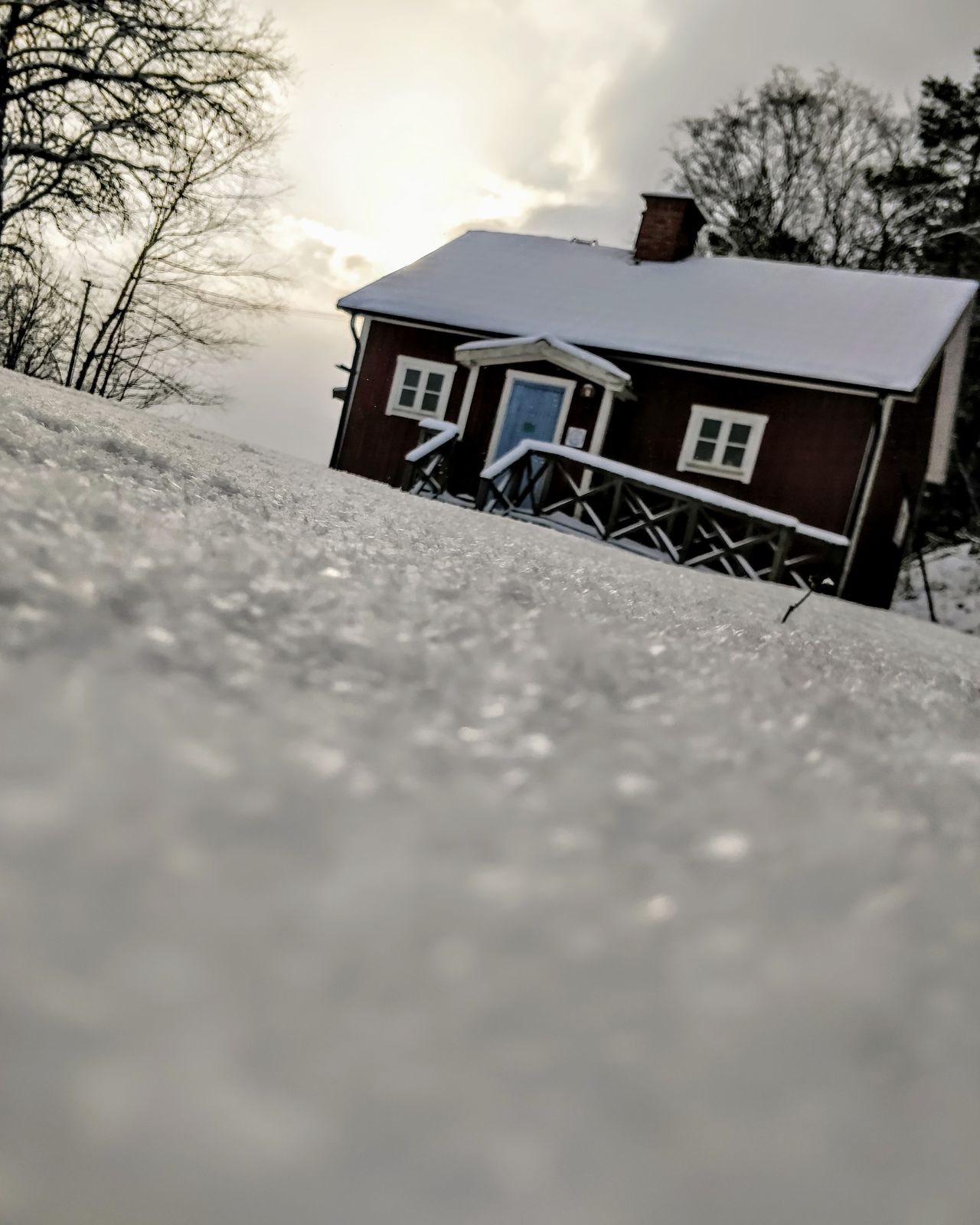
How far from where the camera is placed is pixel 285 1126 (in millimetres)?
242

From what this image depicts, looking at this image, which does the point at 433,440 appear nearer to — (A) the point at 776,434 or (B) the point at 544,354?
(B) the point at 544,354

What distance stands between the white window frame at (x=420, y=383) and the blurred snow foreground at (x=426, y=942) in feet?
42.6

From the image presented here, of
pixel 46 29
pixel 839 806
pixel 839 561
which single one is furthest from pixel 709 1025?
pixel 46 29

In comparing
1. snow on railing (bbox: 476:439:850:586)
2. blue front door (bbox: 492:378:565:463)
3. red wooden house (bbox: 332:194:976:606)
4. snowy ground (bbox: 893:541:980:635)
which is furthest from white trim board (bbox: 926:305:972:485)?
blue front door (bbox: 492:378:565:463)

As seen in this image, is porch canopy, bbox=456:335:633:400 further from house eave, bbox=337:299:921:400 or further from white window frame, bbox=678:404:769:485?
white window frame, bbox=678:404:769:485

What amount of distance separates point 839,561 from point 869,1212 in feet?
34.9

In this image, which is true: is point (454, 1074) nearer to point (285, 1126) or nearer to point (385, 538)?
point (285, 1126)

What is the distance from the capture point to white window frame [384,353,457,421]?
527 inches

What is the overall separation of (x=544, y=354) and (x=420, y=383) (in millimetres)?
2721

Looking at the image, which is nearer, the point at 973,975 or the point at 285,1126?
the point at 285,1126

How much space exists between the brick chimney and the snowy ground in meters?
7.96

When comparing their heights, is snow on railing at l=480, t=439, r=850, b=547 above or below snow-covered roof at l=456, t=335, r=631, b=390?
below

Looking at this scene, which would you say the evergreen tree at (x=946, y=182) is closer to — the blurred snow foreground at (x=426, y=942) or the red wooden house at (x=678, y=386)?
the red wooden house at (x=678, y=386)

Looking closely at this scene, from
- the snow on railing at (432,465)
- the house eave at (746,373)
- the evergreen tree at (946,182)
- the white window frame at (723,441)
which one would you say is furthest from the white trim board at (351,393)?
the evergreen tree at (946,182)
